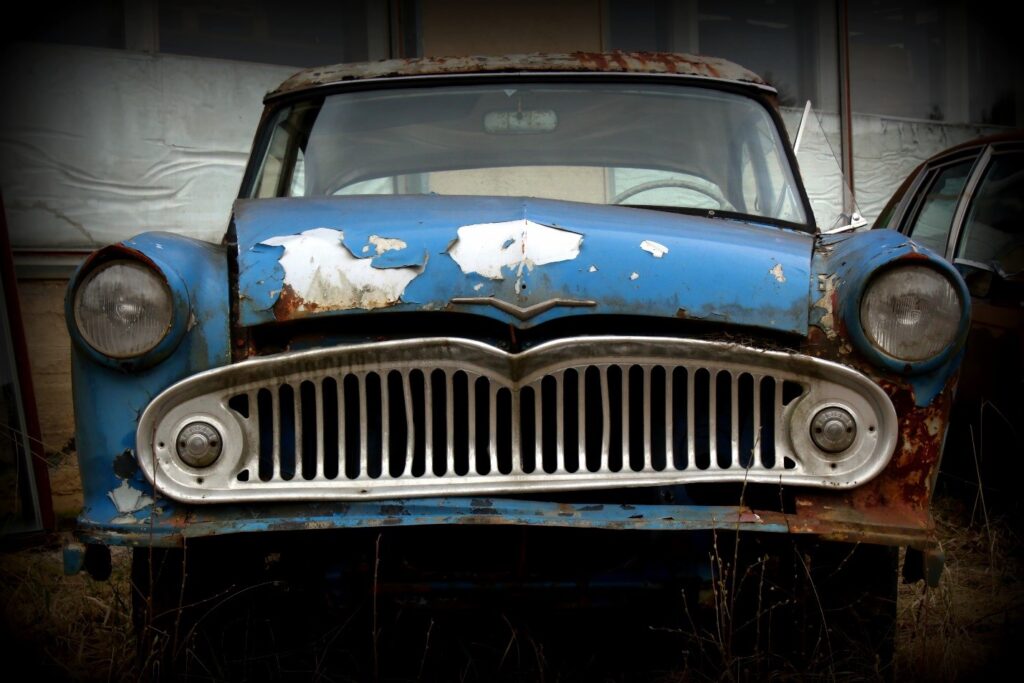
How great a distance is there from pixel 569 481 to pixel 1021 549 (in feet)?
7.57

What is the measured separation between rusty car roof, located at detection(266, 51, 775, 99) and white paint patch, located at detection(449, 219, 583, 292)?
4.23 ft

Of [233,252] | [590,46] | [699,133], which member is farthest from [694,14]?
[233,252]

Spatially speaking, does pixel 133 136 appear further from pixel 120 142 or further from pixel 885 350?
pixel 885 350

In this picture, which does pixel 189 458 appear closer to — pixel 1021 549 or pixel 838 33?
pixel 1021 549

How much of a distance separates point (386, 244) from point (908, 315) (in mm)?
1114

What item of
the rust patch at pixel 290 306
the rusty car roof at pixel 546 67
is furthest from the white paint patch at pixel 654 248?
the rusty car roof at pixel 546 67

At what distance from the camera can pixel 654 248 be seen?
2.51m

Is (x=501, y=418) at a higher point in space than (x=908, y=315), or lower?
lower

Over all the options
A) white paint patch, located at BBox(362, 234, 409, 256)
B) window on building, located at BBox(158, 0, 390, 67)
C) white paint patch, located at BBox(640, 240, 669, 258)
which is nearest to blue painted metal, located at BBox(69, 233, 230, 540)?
white paint patch, located at BBox(362, 234, 409, 256)

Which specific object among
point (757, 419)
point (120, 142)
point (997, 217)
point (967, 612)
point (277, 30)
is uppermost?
point (277, 30)

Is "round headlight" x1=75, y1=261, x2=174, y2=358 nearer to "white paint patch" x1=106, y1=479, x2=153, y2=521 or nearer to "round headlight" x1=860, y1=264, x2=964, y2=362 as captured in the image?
"white paint patch" x1=106, y1=479, x2=153, y2=521

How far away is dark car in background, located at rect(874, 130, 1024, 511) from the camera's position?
419 centimetres

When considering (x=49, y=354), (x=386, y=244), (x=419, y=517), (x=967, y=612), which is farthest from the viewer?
(x=49, y=354)

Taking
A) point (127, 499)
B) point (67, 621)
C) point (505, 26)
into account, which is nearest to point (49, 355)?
point (67, 621)
